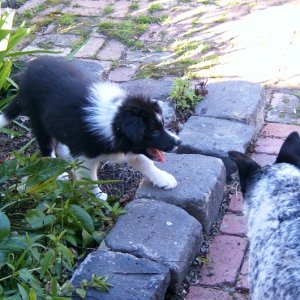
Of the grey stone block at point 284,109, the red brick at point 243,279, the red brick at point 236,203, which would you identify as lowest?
the red brick at point 243,279

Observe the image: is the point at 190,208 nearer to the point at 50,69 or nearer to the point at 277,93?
the point at 50,69

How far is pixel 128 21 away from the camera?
7.22 m

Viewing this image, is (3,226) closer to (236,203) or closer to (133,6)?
(236,203)

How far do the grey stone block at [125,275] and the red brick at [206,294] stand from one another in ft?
0.82

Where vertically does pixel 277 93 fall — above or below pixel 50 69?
below

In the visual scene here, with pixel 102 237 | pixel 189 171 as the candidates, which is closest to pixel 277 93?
pixel 189 171

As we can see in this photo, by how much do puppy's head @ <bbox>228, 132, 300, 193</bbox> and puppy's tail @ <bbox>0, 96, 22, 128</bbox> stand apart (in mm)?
1959

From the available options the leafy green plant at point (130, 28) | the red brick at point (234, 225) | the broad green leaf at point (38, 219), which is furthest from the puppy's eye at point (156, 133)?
the leafy green plant at point (130, 28)

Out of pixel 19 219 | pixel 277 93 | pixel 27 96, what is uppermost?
pixel 27 96

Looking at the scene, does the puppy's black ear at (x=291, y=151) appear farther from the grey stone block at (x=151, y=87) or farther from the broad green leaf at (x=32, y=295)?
the grey stone block at (x=151, y=87)

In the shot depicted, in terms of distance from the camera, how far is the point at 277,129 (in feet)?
17.9

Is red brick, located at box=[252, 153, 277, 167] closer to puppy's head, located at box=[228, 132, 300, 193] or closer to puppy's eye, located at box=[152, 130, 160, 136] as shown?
puppy's eye, located at box=[152, 130, 160, 136]

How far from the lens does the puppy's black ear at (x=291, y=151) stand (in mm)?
3631

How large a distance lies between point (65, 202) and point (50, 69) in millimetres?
1110
